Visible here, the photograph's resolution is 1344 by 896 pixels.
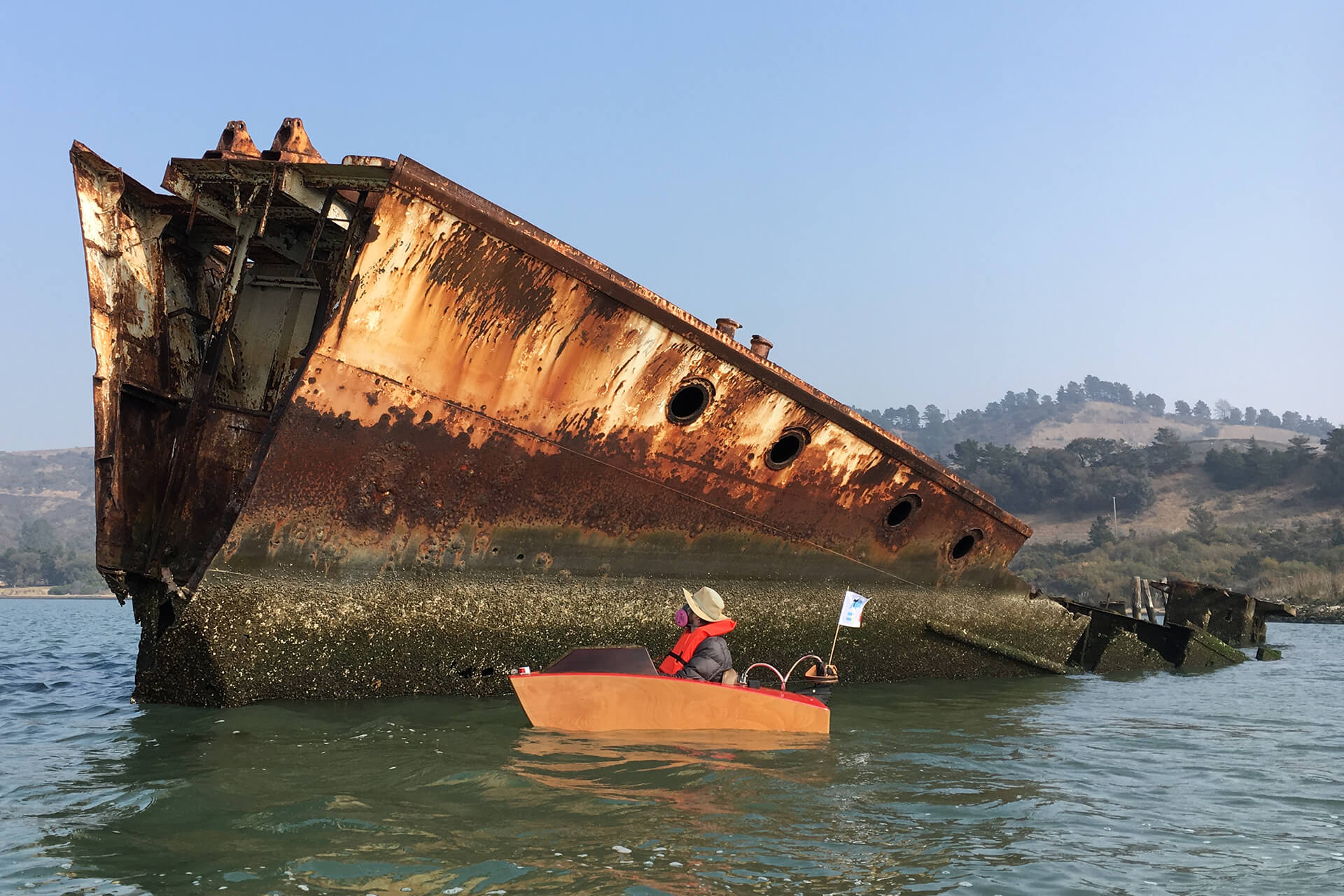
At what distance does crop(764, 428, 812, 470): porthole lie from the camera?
8.95m

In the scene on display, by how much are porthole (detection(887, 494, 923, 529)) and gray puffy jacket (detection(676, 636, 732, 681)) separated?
3.24 metres

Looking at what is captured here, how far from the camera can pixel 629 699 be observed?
6945 millimetres

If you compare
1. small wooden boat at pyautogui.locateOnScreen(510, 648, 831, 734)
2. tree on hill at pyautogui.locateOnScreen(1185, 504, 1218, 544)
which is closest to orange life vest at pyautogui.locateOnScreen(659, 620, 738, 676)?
small wooden boat at pyautogui.locateOnScreen(510, 648, 831, 734)

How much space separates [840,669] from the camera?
992cm

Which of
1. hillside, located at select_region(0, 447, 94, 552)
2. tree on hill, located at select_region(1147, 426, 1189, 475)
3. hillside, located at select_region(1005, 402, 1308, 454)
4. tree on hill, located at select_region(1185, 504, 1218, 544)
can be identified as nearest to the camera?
tree on hill, located at select_region(1185, 504, 1218, 544)

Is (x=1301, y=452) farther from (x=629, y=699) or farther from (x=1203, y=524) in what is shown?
(x=629, y=699)

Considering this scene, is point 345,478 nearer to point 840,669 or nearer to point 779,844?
point 779,844

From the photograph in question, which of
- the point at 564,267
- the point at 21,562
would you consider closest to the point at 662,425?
the point at 564,267

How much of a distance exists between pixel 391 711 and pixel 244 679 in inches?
38.1

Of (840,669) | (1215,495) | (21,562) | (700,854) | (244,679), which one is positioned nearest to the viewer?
(700,854)

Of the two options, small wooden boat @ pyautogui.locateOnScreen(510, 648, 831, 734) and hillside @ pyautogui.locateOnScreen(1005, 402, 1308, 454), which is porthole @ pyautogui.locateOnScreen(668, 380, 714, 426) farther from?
hillside @ pyautogui.locateOnScreen(1005, 402, 1308, 454)

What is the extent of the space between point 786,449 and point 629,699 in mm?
3079

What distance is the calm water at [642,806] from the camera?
13.3ft

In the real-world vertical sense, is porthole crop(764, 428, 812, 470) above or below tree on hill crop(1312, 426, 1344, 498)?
below
